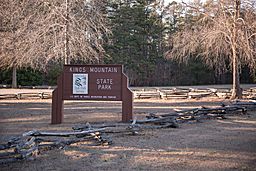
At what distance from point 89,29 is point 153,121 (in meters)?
9.19

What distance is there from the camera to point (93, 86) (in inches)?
400

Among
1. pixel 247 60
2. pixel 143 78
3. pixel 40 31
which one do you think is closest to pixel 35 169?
pixel 40 31

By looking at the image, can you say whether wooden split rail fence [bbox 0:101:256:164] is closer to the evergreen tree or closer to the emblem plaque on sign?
the emblem plaque on sign

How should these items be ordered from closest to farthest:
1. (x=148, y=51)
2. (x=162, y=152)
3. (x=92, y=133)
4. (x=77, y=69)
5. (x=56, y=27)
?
→ 1. (x=162, y=152)
2. (x=92, y=133)
3. (x=77, y=69)
4. (x=56, y=27)
5. (x=148, y=51)

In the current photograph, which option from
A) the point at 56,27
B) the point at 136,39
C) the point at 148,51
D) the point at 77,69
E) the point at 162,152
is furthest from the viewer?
the point at 148,51

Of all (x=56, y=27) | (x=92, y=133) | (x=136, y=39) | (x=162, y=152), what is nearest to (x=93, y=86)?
(x=92, y=133)

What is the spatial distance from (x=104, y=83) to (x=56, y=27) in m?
7.79

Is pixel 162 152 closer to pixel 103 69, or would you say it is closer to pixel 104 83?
pixel 104 83

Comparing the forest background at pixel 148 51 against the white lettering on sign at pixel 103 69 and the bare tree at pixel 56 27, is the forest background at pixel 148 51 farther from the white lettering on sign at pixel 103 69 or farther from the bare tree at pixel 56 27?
the white lettering on sign at pixel 103 69

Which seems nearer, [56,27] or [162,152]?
[162,152]

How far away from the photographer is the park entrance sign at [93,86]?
33.0ft

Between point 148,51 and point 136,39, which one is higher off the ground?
point 136,39

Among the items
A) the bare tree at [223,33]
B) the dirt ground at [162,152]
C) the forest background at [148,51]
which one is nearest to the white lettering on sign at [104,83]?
the dirt ground at [162,152]

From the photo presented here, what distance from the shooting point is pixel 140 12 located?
38500mm
